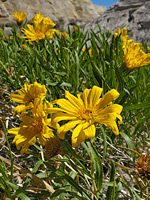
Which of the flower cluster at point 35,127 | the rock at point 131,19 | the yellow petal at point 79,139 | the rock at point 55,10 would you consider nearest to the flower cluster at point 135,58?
the flower cluster at point 35,127

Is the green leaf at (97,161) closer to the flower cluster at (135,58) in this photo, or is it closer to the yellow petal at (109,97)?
the yellow petal at (109,97)

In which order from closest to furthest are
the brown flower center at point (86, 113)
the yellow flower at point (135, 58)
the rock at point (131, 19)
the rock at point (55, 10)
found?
the brown flower center at point (86, 113)
the yellow flower at point (135, 58)
the rock at point (131, 19)
the rock at point (55, 10)

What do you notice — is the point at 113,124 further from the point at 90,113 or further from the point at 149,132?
the point at 149,132

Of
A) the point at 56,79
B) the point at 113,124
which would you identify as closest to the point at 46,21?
the point at 56,79

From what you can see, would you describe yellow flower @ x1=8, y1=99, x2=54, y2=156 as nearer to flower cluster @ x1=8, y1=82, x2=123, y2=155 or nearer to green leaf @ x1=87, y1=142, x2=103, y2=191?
flower cluster @ x1=8, y1=82, x2=123, y2=155

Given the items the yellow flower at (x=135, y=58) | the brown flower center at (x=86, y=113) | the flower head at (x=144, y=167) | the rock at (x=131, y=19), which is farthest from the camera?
the rock at (x=131, y=19)

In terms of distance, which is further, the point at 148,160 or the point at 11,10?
the point at 11,10
